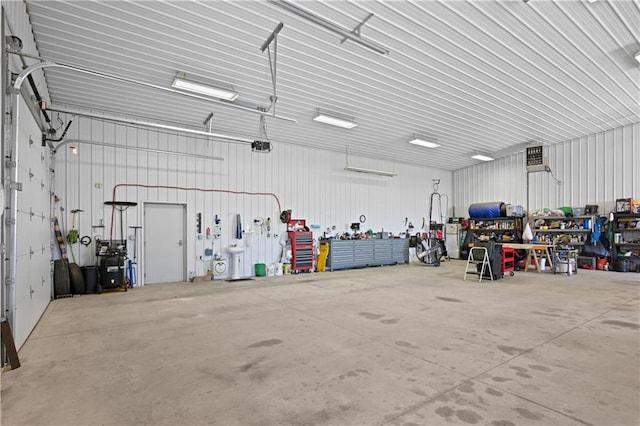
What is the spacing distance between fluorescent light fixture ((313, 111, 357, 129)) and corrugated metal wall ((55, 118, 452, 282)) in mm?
2115

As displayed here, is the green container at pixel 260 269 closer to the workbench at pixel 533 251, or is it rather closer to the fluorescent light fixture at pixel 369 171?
the fluorescent light fixture at pixel 369 171

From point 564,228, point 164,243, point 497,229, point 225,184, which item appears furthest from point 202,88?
point 564,228

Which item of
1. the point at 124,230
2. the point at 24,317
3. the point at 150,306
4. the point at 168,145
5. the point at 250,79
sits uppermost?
the point at 250,79

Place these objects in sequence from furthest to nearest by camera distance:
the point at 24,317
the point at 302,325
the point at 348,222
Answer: the point at 348,222 < the point at 302,325 < the point at 24,317

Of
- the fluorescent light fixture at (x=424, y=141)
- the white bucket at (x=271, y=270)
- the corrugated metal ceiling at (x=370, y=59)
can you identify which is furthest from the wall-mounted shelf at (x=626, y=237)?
the white bucket at (x=271, y=270)

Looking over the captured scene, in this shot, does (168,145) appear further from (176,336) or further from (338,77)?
(176,336)

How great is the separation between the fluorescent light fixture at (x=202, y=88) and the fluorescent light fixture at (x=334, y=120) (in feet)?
6.06

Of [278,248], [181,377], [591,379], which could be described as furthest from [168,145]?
[591,379]

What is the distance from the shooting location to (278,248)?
8.60 meters

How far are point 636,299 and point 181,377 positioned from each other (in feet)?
22.4

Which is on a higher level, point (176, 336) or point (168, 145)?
point (168, 145)

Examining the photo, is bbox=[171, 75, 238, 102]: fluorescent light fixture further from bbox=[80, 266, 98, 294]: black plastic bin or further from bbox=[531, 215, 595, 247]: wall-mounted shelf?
bbox=[531, 215, 595, 247]: wall-mounted shelf

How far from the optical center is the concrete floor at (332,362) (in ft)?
6.86

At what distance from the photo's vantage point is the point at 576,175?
9469mm
